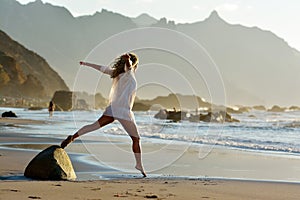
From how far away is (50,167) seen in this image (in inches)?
302

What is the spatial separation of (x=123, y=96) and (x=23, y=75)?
4722 inches

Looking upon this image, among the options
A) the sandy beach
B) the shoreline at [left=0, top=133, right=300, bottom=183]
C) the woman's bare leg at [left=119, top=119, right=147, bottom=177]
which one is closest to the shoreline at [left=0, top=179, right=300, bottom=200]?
the sandy beach

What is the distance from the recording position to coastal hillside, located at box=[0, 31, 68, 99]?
115 metres

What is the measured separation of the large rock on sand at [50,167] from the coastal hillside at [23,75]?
4222 inches

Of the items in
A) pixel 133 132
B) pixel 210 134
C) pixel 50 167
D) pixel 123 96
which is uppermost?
pixel 123 96

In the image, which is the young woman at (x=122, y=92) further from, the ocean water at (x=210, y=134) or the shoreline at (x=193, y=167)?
the ocean water at (x=210, y=134)

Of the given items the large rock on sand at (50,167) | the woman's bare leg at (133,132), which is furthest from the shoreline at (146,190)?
the woman's bare leg at (133,132)

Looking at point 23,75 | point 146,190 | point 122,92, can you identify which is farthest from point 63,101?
point 146,190

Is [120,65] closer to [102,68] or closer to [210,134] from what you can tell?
[102,68]

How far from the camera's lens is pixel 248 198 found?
22.3 ft

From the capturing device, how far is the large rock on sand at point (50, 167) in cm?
766

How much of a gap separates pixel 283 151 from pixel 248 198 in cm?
984

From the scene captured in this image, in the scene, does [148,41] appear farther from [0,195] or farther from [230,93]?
[230,93]

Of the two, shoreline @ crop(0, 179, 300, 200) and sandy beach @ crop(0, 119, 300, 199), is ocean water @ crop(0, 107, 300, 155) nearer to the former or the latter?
sandy beach @ crop(0, 119, 300, 199)
